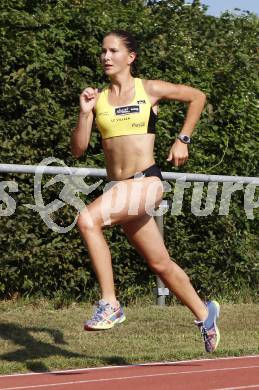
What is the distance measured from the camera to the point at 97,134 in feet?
38.5

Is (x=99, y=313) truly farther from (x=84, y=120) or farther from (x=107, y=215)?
(x=84, y=120)

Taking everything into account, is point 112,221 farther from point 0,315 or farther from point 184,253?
point 184,253

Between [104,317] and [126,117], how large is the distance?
A: 1.45 m

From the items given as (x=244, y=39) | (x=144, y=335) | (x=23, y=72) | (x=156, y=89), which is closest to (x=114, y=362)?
(x=144, y=335)

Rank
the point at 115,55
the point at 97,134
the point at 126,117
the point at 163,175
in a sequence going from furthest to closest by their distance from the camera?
the point at 97,134, the point at 163,175, the point at 115,55, the point at 126,117

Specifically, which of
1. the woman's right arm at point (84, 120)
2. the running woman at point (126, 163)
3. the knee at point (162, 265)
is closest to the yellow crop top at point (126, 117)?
the running woman at point (126, 163)

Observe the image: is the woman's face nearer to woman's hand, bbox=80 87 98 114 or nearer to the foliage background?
woman's hand, bbox=80 87 98 114

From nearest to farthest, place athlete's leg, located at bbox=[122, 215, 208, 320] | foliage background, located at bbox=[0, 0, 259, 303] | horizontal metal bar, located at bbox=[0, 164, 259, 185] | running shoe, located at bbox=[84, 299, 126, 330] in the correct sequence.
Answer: running shoe, located at bbox=[84, 299, 126, 330] → athlete's leg, located at bbox=[122, 215, 208, 320] → horizontal metal bar, located at bbox=[0, 164, 259, 185] → foliage background, located at bbox=[0, 0, 259, 303]

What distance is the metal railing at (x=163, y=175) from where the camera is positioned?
10.2 metres

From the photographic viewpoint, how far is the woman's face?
8320mm

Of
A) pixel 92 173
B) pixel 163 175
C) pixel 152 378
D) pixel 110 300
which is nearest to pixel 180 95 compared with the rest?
pixel 110 300

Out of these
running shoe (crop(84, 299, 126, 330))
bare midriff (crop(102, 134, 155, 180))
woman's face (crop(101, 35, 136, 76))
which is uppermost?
woman's face (crop(101, 35, 136, 76))

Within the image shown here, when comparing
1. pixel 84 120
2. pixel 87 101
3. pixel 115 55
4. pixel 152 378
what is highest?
pixel 115 55

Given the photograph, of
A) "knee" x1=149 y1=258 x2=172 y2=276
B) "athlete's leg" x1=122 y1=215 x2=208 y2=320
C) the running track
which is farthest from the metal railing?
the running track
